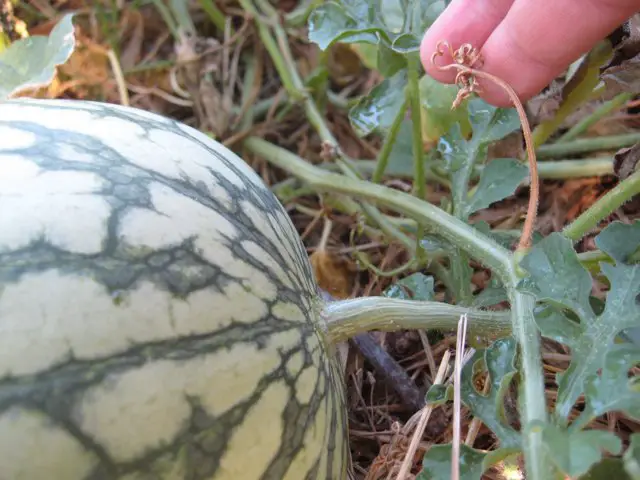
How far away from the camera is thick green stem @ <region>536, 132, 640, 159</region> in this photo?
4.64 ft

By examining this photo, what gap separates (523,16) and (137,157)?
583 millimetres

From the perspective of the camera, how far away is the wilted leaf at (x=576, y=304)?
0.73m

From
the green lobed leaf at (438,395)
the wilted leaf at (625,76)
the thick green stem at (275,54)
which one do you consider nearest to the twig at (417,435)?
the green lobed leaf at (438,395)

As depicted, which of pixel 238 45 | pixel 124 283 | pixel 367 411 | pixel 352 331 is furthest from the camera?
pixel 238 45

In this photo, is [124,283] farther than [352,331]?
No

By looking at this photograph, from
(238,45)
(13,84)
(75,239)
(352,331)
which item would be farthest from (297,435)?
(238,45)

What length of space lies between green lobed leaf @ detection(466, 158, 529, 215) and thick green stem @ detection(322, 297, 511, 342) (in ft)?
0.58

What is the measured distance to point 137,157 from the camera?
31.1 inches

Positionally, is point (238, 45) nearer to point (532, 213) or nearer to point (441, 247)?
point (441, 247)

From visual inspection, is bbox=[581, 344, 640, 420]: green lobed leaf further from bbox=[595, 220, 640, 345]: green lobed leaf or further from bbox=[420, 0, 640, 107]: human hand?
bbox=[420, 0, 640, 107]: human hand

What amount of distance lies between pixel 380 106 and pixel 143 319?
688mm

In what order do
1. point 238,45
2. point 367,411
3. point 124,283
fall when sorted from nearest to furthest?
point 124,283
point 367,411
point 238,45

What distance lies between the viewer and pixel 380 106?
3.96ft

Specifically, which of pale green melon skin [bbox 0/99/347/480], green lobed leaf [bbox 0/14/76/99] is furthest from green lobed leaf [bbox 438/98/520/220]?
green lobed leaf [bbox 0/14/76/99]
